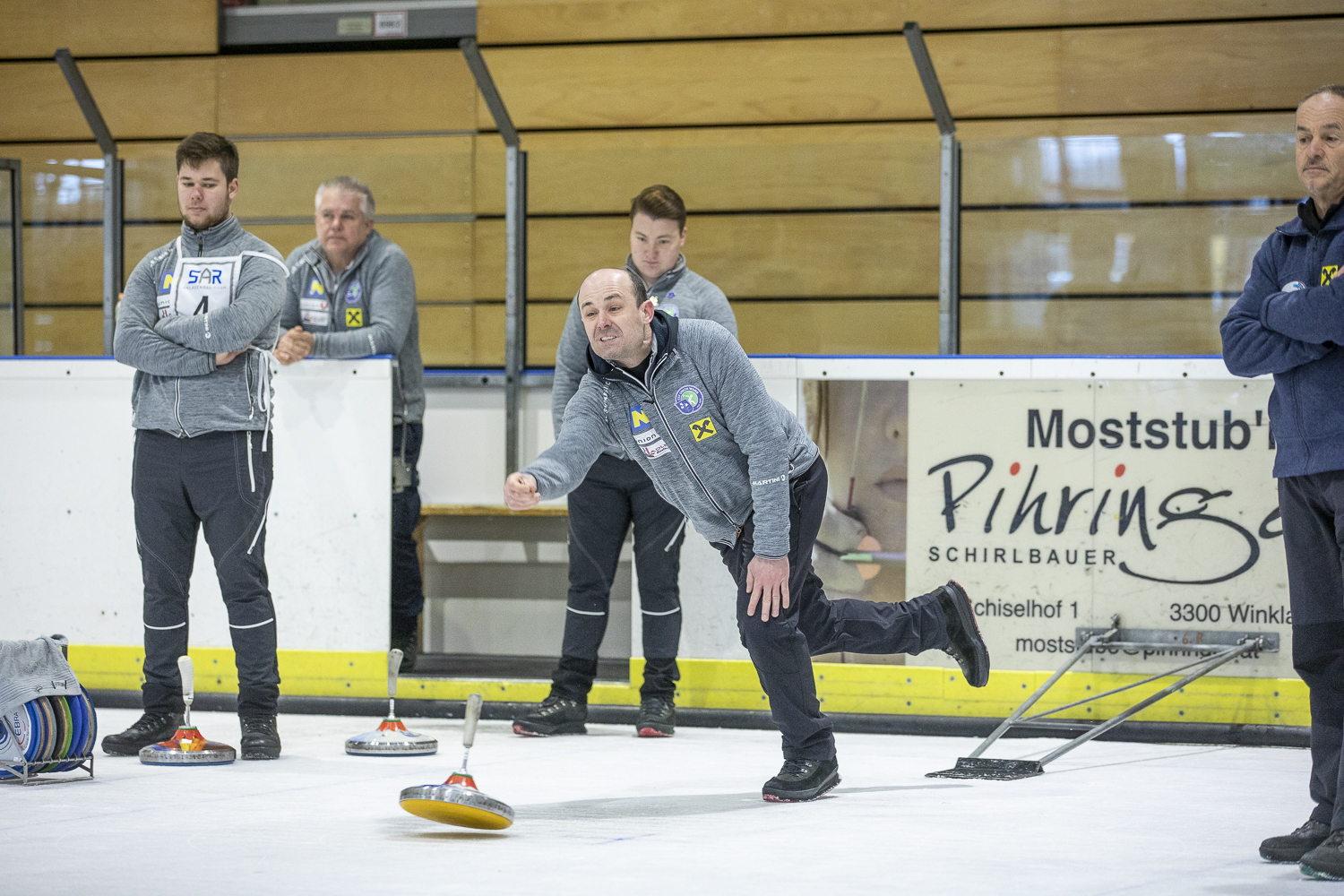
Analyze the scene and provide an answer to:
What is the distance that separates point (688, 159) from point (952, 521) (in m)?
2.06

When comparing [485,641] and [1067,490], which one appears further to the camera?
[485,641]

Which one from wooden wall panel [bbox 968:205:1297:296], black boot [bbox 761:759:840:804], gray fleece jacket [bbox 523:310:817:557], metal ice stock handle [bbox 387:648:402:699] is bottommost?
black boot [bbox 761:759:840:804]

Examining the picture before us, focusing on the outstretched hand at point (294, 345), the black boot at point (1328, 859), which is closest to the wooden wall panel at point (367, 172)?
the outstretched hand at point (294, 345)

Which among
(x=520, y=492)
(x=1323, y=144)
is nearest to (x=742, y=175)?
(x=520, y=492)

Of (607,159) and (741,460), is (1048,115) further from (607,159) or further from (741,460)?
(741,460)

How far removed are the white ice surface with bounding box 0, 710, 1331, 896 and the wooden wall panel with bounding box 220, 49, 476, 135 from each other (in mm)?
4232

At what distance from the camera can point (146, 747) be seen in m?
4.12

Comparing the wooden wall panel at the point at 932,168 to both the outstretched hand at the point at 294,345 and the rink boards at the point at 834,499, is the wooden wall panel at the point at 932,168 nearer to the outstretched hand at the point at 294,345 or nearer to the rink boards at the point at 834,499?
the rink boards at the point at 834,499

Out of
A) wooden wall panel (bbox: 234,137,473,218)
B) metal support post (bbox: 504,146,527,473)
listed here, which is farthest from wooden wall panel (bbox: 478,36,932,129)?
metal support post (bbox: 504,146,527,473)

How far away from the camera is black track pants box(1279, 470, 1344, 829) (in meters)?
2.85

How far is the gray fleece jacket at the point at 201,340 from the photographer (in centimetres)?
411

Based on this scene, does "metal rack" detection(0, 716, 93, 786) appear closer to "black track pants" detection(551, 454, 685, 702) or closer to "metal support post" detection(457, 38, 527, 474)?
"black track pants" detection(551, 454, 685, 702)

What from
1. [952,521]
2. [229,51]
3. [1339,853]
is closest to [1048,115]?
[952,521]

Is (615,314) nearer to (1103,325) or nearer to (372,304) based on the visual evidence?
(372,304)
